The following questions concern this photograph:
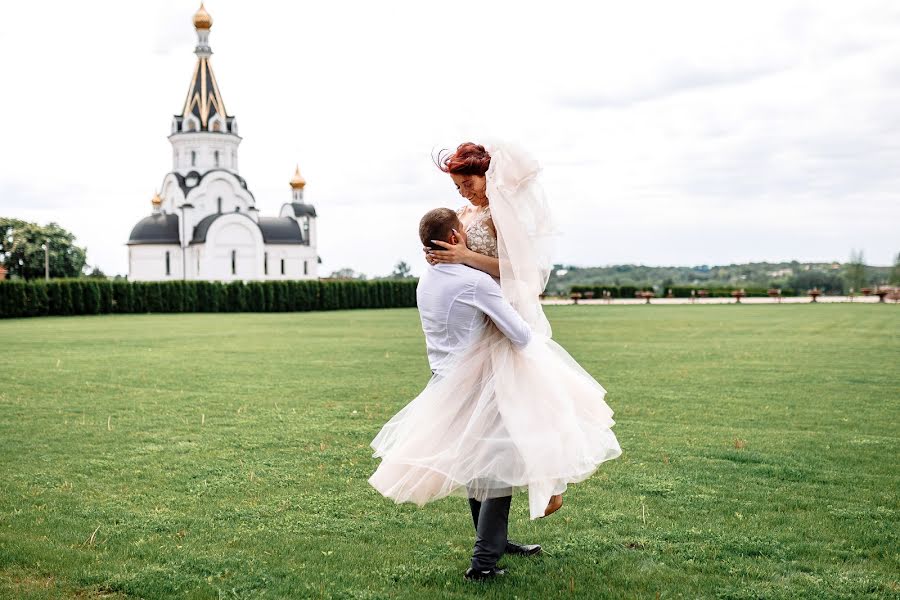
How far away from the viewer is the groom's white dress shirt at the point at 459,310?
4.00m

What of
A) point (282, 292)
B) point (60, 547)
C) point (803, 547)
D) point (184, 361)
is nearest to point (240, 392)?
point (184, 361)

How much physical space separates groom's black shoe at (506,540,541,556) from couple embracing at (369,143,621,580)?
350mm

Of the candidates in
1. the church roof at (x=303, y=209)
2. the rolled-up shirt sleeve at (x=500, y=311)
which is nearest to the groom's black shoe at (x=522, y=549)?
the rolled-up shirt sleeve at (x=500, y=311)

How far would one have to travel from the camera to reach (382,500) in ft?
18.6

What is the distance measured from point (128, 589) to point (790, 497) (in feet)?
14.0

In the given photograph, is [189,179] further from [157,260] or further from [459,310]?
[459,310]

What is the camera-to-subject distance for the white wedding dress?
13.0 feet

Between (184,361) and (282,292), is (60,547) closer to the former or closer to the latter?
(184,361)

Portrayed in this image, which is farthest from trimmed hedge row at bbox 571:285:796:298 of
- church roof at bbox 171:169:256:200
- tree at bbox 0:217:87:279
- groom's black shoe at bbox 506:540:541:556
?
groom's black shoe at bbox 506:540:541:556

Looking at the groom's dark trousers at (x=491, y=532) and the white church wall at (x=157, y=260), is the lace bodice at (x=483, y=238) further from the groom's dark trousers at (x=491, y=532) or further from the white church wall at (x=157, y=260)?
the white church wall at (x=157, y=260)

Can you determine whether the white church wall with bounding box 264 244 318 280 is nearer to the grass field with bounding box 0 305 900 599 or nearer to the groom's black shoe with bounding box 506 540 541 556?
the grass field with bounding box 0 305 900 599

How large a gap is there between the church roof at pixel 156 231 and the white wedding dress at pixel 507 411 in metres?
71.7

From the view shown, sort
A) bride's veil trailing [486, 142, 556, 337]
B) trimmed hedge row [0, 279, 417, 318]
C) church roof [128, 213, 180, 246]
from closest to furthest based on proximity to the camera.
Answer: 1. bride's veil trailing [486, 142, 556, 337]
2. trimmed hedge row [0, 279, 417, 318]
3. church roof [128, 213, 180, 246]

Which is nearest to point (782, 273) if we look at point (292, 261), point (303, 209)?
point (303, 209)
